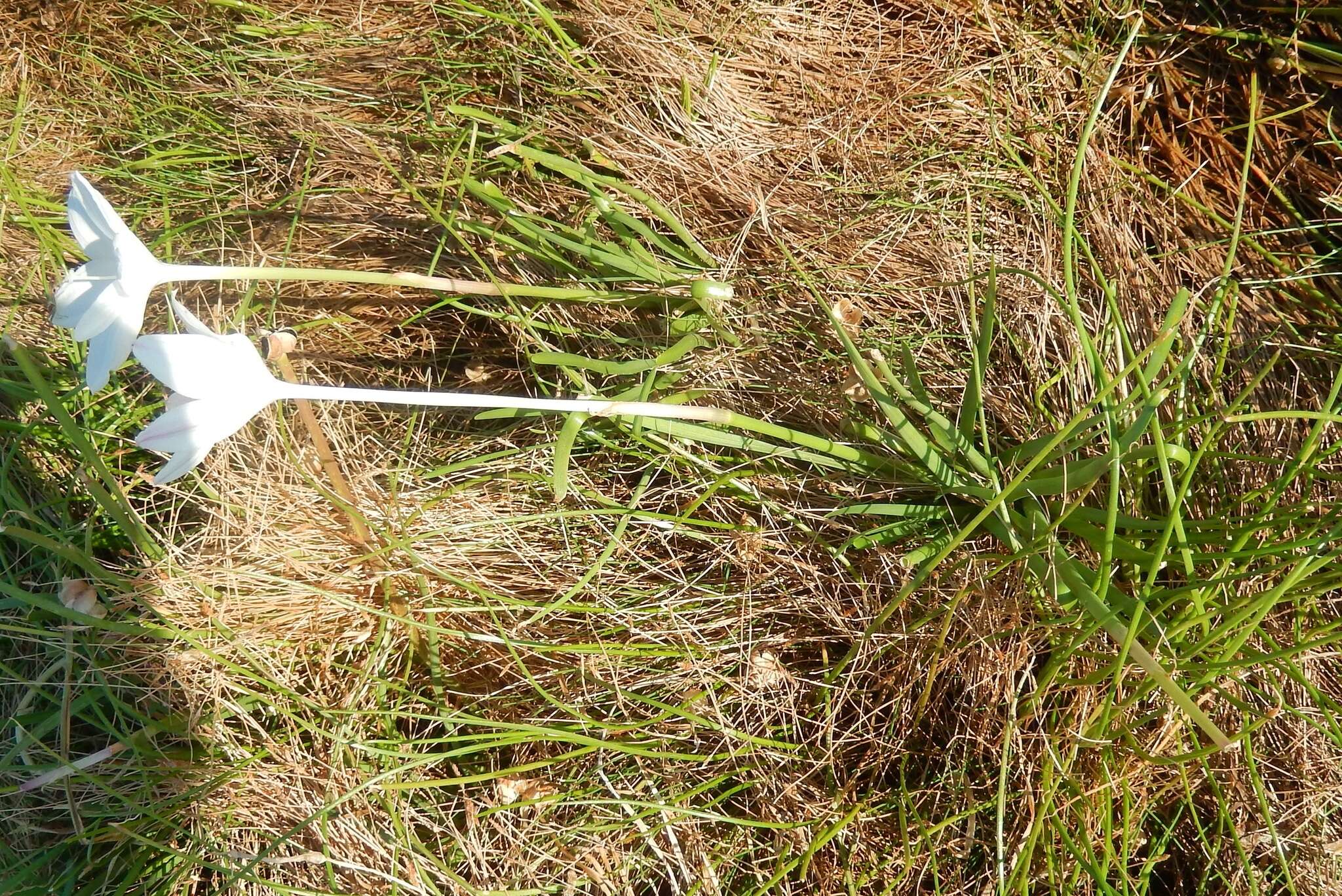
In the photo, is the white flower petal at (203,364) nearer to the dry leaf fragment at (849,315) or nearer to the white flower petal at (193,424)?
the white flower petal at (193,424)

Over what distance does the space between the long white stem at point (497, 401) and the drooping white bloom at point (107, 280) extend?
0.71 feet

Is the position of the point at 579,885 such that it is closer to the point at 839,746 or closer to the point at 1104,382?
the point at 839,746

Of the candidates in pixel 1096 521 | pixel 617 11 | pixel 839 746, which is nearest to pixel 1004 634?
pixel 1096 521

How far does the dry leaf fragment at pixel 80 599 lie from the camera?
1.34m

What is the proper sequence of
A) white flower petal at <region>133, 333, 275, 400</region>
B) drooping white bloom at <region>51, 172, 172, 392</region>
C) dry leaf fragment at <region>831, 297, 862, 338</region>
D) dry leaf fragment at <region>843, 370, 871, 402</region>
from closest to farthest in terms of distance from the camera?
white flower petal at <region>133, 333, 275, 400</region> → drooping white bloom at <region>51, 172, 172, 392</region> → dry leaf fragment at <region>843, 370, 871, 402</region> → dry leaf fragment at <region>831, 297, 862, 338</region>

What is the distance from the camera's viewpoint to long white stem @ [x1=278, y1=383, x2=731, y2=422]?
2.93 ft

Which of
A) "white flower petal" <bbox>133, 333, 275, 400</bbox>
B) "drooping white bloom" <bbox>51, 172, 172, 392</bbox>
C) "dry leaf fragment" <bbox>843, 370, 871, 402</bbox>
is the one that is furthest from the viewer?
"dry leaf fragment" <bbox>843, 370, 871, 402</bbox>

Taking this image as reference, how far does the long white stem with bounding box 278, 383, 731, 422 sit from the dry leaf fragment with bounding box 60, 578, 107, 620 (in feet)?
2.29

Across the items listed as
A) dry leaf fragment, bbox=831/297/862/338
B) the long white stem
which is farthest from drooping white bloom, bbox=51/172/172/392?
dry leaf fragment, bbox=831/297/862/338

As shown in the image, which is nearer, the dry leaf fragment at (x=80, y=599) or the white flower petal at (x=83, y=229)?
the white flower petal at (x=83, y=229)

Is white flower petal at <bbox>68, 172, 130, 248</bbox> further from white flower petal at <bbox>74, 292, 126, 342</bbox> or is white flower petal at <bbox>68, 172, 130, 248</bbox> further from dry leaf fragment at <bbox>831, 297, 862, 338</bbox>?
dry leaf fragment at <bbox>831, 297, 862, 338</bbox>

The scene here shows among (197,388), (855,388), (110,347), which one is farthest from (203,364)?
(855,388)

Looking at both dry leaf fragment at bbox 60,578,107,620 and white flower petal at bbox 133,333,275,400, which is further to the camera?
dry leaf fragment at bbox 60,578,107,620

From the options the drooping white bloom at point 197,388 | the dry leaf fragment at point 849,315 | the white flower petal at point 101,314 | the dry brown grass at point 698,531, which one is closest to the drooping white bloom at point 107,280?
the white flower petal at point 101,314
